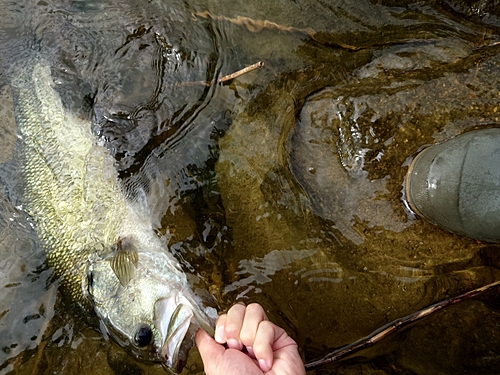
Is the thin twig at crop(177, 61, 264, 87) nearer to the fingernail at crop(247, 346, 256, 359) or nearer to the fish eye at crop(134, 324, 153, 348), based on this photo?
the fish eye at crop(134, 324, 153, 348)

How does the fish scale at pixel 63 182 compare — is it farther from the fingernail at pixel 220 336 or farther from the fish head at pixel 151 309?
the fingernail at pixel 220 336

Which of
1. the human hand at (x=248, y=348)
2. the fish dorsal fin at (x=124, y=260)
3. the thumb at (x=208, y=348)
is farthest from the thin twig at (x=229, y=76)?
the thumb at (x=208, y=348)

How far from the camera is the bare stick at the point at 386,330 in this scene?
2830 millimetres

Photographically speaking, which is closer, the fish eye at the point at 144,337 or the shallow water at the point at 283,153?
the fish eye at the point at 144,337

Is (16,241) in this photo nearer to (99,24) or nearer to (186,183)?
(186,183)

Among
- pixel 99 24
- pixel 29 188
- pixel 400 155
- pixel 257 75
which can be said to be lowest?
pixel 29 188

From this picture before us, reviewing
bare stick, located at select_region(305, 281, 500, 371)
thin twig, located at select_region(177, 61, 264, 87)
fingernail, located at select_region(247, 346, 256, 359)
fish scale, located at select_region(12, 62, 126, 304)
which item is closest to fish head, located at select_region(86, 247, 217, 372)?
fish scale, located at select_region(12, 62, 126, 304)

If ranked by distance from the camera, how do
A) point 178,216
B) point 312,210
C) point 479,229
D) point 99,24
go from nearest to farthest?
point 479,229
point 312,210
point 178,216
point 99,24

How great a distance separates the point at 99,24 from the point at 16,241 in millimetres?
2010

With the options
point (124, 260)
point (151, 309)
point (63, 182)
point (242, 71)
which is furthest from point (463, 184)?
point (63, 182)

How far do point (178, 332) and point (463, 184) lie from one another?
76.4 inches

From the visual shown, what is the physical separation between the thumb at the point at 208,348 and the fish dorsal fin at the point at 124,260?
0.87 meters

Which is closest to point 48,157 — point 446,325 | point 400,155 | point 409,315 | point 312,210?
point 312,210

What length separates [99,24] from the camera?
3535mm
